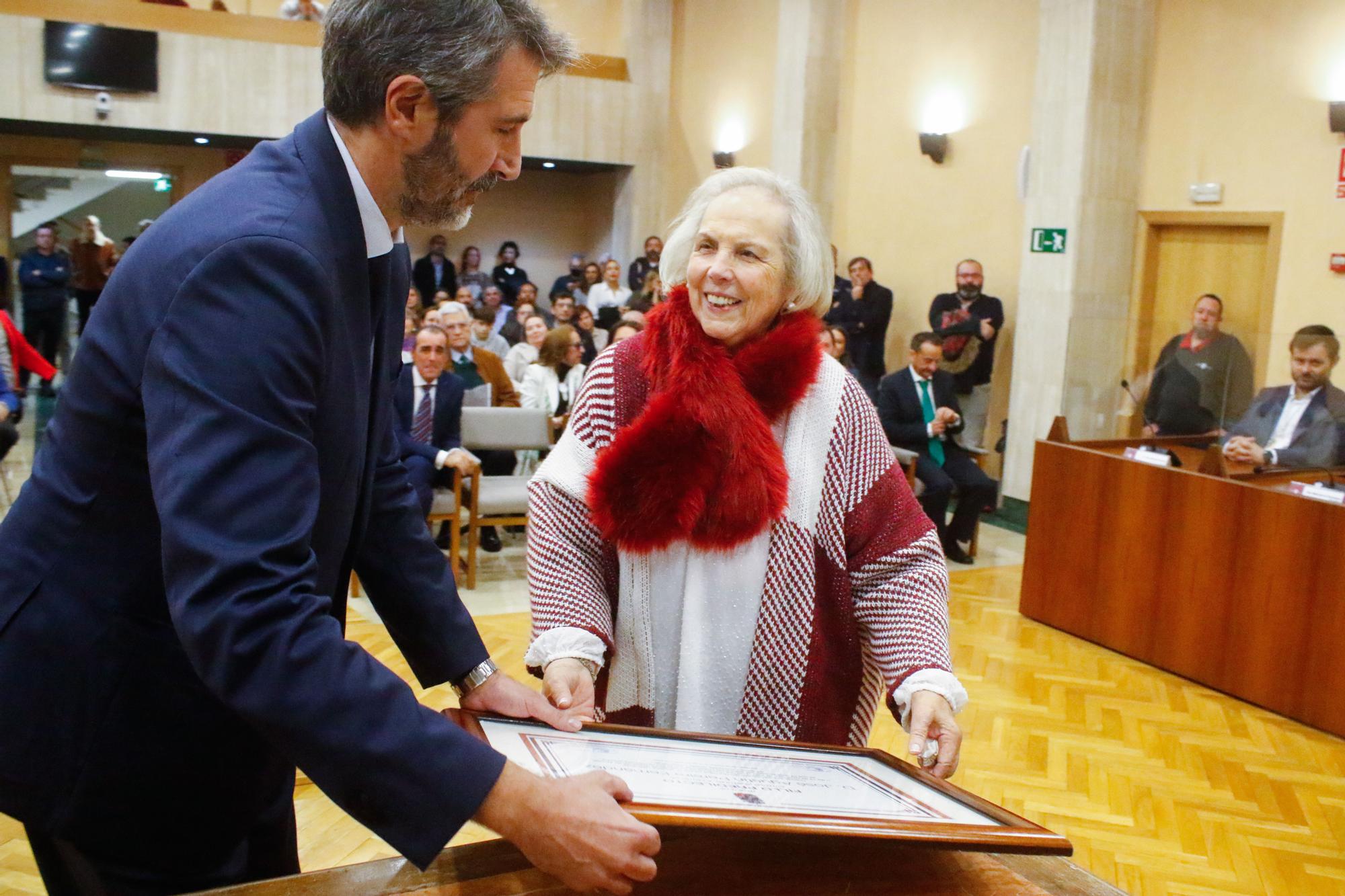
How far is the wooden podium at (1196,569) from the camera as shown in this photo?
438 centimetres

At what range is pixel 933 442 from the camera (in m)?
6.75

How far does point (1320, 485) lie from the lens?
4.49 m

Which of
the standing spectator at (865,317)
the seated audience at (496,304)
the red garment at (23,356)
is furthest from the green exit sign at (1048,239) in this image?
the red garment at (23,356)

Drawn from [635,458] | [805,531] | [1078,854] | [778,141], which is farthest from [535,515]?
[778,141]

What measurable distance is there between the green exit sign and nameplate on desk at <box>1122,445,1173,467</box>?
2.97 m

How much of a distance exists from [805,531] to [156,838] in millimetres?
926

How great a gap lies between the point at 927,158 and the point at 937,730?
29.5ft

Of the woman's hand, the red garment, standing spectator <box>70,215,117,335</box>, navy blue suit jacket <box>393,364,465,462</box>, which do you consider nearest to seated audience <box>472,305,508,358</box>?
navy blue suit jacket <box>393,364,465,462</box>

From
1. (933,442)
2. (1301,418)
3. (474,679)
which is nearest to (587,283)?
(933,442)

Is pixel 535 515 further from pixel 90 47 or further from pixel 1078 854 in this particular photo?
pixel 90 47

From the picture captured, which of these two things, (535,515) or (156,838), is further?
(535,515)

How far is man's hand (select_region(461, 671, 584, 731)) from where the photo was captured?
4.21 ft

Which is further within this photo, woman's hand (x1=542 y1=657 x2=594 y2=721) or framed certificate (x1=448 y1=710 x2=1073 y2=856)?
woman's hand (x1=542 y1=657 x2=594 y2=721)

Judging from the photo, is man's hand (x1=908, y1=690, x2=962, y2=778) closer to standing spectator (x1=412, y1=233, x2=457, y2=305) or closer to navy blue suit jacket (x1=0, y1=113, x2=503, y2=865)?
navy blue suit jacket (x1=0, y1=113, x2=503, y2=865)
